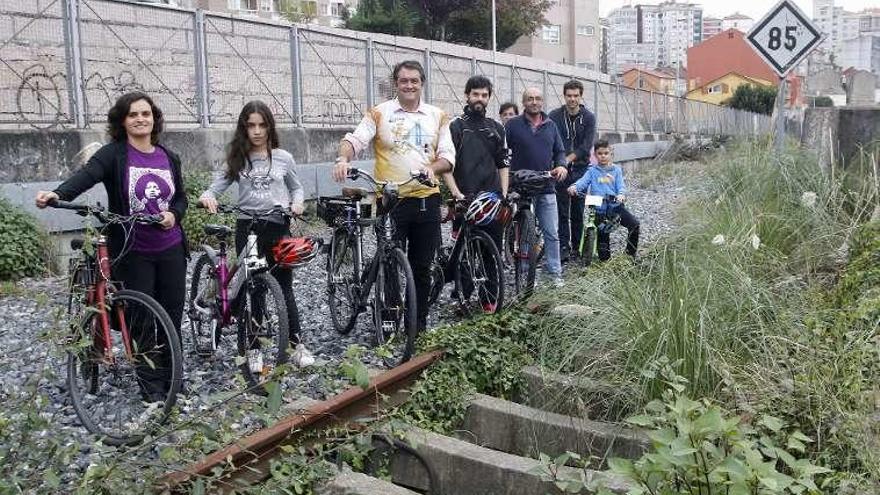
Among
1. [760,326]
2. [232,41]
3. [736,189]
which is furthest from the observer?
[232,41]

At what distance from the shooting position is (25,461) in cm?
361

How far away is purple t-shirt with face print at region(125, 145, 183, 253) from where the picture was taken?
5.13 m

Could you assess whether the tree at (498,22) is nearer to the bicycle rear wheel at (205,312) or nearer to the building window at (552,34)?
the building window at (552,34)

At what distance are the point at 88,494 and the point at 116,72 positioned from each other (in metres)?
9.31

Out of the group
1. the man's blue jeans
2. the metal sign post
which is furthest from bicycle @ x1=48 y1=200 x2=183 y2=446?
the metal sign post

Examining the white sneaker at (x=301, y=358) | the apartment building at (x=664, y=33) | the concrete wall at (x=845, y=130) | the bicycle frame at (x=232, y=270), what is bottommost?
the white sneaker at (x=301, y=358)

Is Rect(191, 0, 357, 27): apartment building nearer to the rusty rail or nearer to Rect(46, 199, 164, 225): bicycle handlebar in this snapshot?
Rect(46, 199, 164, 225): bicycle handlebar

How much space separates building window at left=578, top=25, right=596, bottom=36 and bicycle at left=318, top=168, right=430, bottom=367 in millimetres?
70535

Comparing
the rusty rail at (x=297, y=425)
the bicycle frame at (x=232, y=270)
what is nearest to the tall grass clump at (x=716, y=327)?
the rusty rail at (x=297, y=425)

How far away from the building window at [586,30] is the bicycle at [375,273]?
231ft

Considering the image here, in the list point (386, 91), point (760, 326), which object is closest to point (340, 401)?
point (760, 326)

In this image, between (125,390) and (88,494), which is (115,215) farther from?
(88,494)

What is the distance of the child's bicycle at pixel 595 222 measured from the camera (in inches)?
357

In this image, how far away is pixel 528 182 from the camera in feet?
25.1
